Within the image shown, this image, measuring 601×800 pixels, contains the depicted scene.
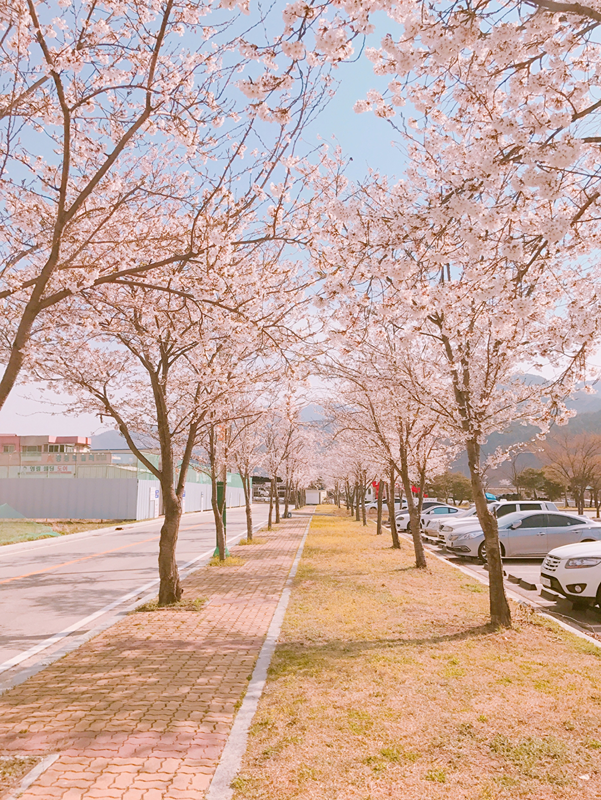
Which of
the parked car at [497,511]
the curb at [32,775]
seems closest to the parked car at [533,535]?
the parked car at [497,511]

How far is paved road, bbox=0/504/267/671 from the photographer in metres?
8.43

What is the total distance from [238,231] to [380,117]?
6.46 feet

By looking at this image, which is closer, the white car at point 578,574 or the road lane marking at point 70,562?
the white car at point 578,574

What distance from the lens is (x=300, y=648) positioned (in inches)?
268

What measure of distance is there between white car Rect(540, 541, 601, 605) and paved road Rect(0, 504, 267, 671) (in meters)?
7.38

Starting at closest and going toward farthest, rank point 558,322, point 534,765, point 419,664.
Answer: point 534,765
point 419,664
point 558,322

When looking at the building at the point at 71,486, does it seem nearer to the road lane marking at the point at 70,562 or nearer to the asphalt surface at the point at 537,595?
the road lane marking at the point at 70,562

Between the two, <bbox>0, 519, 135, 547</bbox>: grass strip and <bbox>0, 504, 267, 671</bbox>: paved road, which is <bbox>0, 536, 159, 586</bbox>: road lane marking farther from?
<bbox>0, 519, 135, 547</bbox>: grass strip

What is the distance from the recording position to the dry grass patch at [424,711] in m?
3.58

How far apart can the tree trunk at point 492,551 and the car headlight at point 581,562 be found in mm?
2288

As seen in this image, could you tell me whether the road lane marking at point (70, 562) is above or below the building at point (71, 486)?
below

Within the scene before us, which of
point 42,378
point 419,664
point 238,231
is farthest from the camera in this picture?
point 42,378

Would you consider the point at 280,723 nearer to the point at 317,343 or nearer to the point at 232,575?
the point at 317,343

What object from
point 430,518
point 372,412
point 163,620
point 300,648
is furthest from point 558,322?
point 430,518
